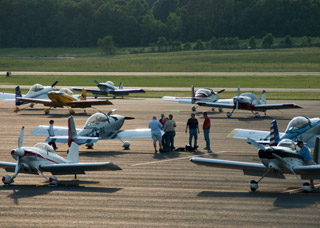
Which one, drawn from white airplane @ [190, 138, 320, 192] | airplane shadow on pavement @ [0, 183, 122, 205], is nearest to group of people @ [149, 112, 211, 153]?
airplane shadow on pavement @ [0, 183, 122, 205]

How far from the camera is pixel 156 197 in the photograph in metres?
15.5

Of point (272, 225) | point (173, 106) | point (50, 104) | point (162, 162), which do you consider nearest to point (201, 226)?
point (272, 225)

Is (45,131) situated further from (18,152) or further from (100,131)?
(18,152)

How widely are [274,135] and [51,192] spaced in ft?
25.1

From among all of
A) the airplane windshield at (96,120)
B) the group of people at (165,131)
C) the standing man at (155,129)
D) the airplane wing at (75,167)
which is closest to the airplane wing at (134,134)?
the standing man at (155,129)

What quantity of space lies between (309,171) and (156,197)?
14.3 ft

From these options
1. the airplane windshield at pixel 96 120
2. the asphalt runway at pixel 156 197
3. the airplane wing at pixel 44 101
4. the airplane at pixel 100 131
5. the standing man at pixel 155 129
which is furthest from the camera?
the airplane wing at pixel 44 101

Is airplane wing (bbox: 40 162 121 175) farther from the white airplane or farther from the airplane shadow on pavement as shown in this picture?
the white airplane

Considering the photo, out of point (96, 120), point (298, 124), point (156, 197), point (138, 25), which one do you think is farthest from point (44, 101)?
point (138, 25)

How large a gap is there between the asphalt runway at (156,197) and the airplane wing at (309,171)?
1.87 feet

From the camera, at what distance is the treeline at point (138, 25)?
626 ft

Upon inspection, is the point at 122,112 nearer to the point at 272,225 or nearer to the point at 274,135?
the point at 274,135

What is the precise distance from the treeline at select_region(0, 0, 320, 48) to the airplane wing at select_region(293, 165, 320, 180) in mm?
175678

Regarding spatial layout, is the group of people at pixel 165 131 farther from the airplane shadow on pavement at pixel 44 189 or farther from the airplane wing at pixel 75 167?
the airplane wing at pixel 75 167
